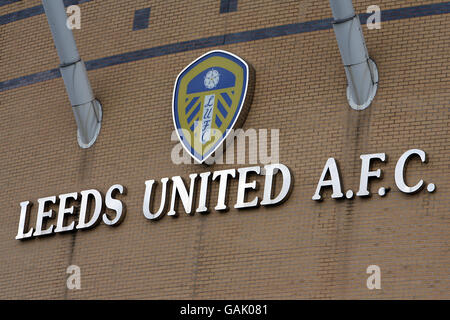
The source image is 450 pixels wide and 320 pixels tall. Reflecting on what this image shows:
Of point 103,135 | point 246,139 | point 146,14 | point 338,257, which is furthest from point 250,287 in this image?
point 146,14

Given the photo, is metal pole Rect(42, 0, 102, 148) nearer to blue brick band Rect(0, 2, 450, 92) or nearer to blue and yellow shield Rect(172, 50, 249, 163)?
blue brick band Rect(0, 2, 450, 92)

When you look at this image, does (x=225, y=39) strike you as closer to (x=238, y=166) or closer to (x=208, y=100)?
(x=208, y=100)

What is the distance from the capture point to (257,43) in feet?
60.5

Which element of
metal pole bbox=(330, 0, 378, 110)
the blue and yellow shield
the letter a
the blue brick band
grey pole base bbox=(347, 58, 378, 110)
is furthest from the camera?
the blue and yellow shield

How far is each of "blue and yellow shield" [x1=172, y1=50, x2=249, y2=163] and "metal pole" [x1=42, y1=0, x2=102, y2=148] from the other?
176cm

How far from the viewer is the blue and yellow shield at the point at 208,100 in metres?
17.9

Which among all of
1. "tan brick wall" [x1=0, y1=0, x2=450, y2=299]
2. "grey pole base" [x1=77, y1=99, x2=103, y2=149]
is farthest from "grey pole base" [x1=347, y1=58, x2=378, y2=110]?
"grey pole base" [x1=77, y1=99, x2=103, y2=149]

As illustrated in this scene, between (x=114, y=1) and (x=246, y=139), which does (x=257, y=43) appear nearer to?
(x=246, y=139)

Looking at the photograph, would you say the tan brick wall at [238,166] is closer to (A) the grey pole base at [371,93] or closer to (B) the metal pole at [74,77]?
(A) the grey pole base at [371,93]

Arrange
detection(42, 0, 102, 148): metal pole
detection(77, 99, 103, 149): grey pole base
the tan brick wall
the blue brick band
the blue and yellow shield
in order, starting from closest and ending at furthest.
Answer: the tan brick wall
the blue brick band
the blue and yellow shield
detection(42, 0, 102, 148): metal pole
detection(77, 99, 103, 149): grey pole base

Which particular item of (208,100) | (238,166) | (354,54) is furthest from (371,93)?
(208,100)

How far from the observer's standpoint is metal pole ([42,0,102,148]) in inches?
746

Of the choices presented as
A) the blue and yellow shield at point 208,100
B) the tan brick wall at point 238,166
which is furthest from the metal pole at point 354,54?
the blue and yellow shield at point 208,100
